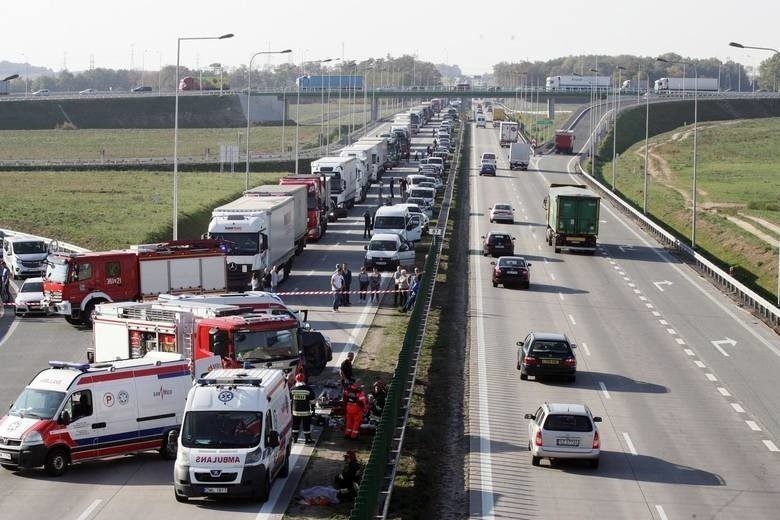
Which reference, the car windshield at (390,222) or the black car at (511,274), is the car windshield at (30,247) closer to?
the car windshield at (390,222)

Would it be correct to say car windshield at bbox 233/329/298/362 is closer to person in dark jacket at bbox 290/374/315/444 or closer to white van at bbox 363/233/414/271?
person in dark jacket at bbox 290/374/315/444

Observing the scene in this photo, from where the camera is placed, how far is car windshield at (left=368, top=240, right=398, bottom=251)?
5495 centimetres

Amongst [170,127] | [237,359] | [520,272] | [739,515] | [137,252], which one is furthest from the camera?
[170,127]

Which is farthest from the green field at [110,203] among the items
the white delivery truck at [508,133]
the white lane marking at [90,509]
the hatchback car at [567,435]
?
the white delivery truck at [508,133]

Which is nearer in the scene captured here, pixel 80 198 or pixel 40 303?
pixel 40 303

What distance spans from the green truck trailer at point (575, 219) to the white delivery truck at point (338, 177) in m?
17.0

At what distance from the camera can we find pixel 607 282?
5481cm

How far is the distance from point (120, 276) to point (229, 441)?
19.5 meters

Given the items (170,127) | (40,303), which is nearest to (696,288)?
(40,303)

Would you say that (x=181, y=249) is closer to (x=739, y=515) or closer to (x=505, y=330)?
(x=505, y=330)

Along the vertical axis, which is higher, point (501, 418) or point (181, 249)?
point (181, 249)

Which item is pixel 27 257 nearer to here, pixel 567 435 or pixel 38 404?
pixel 38 404

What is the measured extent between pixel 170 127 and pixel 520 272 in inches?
5899

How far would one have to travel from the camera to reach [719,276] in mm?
54562
